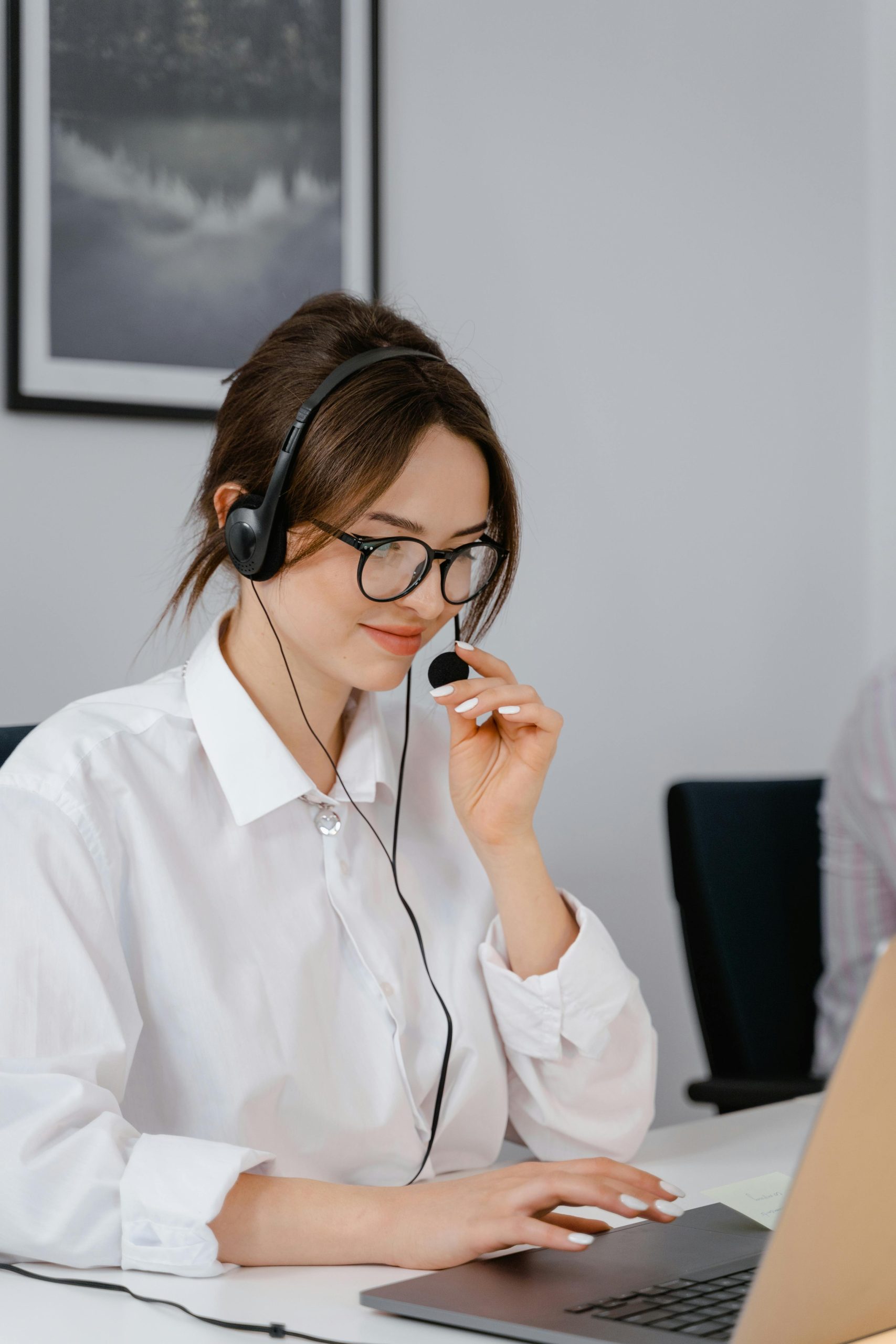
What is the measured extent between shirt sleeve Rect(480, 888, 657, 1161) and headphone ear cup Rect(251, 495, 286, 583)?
0.39 metres

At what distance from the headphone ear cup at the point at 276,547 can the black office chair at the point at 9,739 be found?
0.30 m

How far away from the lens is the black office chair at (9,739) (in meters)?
1.29

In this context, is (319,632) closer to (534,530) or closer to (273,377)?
(273,377)

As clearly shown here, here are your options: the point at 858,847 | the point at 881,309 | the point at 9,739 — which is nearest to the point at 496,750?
the point at 9,739

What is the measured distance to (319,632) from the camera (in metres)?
1.19

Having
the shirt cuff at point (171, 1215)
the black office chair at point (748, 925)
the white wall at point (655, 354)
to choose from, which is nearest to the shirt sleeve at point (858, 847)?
the black office chair at point (748, 925)

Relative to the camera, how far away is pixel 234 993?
1.09 metres

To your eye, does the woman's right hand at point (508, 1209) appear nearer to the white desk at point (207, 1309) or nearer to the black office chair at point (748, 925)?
the white desk at point (207, 1309)

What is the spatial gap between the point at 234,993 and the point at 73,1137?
0.22m

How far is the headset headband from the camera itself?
1.14 m

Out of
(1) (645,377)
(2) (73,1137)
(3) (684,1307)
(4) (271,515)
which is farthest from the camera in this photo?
(1) (645,377)

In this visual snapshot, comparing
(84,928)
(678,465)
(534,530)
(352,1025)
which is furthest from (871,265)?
(84,928)

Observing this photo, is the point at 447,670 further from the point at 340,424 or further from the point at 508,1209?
the point at 508,1209

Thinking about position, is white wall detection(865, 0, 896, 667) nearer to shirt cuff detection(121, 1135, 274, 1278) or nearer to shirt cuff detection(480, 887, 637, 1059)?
shirt cuff detection(480, 887, 637, 1059)
